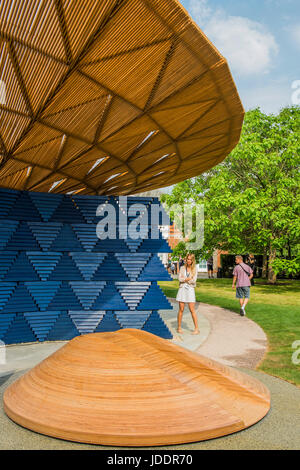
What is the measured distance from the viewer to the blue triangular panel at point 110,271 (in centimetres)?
902

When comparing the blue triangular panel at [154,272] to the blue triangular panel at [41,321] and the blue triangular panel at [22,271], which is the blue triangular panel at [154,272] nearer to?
the blue triangular panel at [41,321]

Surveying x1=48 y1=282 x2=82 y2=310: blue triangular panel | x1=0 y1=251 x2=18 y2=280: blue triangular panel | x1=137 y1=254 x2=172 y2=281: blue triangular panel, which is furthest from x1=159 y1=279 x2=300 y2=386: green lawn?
x1=0 y1=251 x2=18 y2=280: blue triangular panel

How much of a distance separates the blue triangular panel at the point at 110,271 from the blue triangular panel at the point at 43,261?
1.09 meters

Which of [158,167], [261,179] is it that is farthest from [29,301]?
[261,179]

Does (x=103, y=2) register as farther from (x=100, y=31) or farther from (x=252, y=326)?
(x=252, y=326)

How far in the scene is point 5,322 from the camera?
834 centimetres

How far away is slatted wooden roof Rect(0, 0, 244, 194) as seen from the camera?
153 inches

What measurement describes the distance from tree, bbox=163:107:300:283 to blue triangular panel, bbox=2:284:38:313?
15.0 m

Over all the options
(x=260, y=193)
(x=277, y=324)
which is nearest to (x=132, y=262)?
(x=277, y=324)

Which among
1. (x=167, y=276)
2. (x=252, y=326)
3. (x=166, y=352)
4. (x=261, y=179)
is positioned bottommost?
(x=252, y=326)

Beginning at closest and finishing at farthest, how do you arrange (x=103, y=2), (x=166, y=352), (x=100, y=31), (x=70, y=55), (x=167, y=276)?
(x=103, y=2), (x=100, y=31), (x=70, y=55), (x=166, y=352), (x=167, y=276)

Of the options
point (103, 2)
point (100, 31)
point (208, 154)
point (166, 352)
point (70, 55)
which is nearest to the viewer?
point (103, 2)
